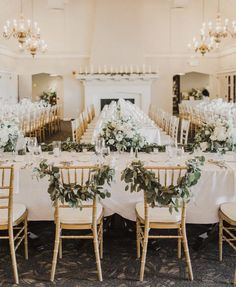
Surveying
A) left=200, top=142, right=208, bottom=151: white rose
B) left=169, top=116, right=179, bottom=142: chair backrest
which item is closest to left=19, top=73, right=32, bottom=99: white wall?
left=169, top=116, right=179, bottom=142: chair backrest

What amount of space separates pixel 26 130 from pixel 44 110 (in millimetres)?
2223

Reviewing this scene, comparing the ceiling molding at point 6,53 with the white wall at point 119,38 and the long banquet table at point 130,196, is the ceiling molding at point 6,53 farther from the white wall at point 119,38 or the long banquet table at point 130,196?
the long banquet table at point 130,196

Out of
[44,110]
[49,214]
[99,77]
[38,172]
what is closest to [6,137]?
[49,214]

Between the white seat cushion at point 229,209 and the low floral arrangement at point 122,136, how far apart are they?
1.36 m

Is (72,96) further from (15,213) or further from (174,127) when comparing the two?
(15,213)

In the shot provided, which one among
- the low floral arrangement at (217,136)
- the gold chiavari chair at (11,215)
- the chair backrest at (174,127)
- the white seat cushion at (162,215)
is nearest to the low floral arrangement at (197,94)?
the chair backrest at (174,127)

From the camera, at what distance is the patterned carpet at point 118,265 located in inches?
135

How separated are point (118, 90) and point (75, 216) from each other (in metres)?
12.5

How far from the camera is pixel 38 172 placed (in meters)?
3.37

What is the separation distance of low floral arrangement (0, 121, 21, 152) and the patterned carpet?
3.74 feet

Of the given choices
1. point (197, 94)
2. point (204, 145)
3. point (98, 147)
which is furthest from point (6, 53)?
point (204, 145)

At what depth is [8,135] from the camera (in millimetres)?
4730

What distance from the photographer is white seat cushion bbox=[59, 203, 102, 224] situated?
11.5 ft

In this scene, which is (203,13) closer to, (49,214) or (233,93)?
(233,93)
